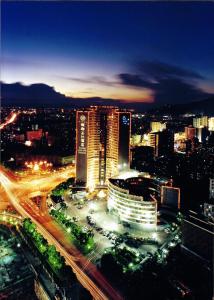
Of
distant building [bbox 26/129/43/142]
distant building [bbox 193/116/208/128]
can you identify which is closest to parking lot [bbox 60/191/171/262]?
distant building [bbox 26/129/43/142]

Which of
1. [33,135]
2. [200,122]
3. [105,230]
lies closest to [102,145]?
[105,230]

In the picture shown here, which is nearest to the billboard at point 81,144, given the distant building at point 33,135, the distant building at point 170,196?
the distant building at point 170,196

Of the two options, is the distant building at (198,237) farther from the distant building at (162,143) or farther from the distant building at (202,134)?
the distant building at (202,134)

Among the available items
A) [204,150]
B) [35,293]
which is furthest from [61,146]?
[35,293]

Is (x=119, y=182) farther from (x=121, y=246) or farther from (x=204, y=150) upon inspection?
(x=204, y=150)

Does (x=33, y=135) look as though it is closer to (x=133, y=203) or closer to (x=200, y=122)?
(x=133, y=203)
